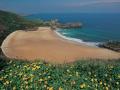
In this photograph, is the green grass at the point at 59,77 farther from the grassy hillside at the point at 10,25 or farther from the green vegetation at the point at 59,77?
the grassy hillside at the point at 10,25

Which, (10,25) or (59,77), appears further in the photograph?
(10,25)

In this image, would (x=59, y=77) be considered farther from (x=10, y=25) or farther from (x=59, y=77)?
(x=10, y=25)

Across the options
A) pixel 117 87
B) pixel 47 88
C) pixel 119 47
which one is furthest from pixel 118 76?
pixel 119 47

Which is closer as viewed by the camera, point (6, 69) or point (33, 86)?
point (33, 86)

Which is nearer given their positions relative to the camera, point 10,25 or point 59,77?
point 59,77

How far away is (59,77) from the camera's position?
7.68 metres

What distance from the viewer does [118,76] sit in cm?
800

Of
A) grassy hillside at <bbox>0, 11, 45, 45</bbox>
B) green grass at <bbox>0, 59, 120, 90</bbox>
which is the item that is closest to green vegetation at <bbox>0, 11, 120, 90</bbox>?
green grass at <bbox>0, 59, 120, 90</bbox>

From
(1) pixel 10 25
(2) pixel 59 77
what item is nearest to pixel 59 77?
(2) pixel 59 77

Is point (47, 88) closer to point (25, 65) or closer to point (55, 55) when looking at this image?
point (25, 65)

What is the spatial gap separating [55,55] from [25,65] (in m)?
24.9

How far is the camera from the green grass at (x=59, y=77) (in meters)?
7.26

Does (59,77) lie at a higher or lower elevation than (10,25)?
higher

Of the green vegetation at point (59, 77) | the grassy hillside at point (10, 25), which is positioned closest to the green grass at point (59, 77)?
the green vegetation at point (59, 77)
